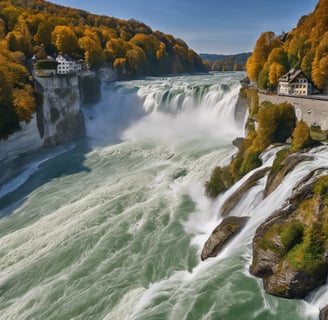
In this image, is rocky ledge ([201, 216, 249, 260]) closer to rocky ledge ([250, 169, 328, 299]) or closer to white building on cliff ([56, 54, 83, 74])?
rocky ledge ([250, 169, 328, 299])

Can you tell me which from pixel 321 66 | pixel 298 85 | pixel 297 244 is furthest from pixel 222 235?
pixel 321 66

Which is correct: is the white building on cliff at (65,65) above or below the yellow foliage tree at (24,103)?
above

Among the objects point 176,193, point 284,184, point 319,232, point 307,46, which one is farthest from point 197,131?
point 319,232

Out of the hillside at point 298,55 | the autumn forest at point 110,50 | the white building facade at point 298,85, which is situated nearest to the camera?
the hillside at point 298,55

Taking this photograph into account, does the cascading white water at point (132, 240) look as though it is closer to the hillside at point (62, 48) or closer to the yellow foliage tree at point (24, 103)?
the yellow foliage tree at point (24, 103)

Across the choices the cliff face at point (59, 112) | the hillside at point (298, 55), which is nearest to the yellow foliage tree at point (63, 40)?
the cliff face at point (59, 112)

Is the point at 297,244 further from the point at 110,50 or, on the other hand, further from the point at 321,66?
the point at 110,50
